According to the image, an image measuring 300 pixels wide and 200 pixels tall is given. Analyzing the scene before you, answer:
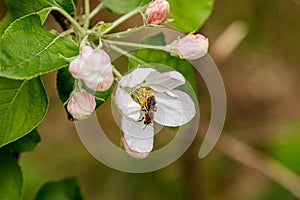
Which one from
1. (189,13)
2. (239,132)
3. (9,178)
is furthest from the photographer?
(239,132)

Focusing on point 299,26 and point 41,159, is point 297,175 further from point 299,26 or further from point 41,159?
point 41,159

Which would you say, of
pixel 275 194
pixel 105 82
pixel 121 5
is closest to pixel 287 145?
pixel 275 194

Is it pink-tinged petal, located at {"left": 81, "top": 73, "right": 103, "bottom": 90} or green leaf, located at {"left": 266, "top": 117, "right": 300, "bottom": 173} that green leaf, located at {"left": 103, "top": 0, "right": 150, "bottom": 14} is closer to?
pink-tinged petal, located at {"left": 81, "top": 73, "right": 103, "bottom": 90}

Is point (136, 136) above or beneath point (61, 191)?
above

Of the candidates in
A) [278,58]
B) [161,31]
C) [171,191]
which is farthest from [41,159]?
[161,31]

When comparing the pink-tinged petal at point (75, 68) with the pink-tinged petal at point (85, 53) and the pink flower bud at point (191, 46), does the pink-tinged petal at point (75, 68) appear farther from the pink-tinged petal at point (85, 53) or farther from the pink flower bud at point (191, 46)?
the pink flower bud at point (191, 46)

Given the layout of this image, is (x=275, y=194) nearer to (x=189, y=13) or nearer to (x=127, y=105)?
(x=189, y=13)
